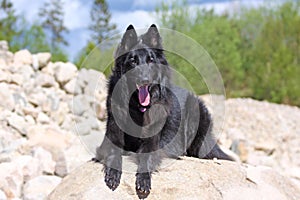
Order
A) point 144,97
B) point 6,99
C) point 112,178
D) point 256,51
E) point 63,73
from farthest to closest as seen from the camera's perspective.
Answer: point 256,51 → point 63,73 → point 6,99 → point 144,97 → point 112,178

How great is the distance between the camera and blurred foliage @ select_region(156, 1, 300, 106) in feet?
74.9

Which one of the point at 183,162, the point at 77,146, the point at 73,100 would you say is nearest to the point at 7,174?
the point at 183,162

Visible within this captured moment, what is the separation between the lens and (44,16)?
121 ft

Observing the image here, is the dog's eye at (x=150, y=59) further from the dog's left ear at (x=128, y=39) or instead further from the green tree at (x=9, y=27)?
Answer: the green tree at (x=9, y=27)

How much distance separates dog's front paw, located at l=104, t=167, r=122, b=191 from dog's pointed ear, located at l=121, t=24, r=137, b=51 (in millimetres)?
1256

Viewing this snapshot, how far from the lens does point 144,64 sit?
432 cm

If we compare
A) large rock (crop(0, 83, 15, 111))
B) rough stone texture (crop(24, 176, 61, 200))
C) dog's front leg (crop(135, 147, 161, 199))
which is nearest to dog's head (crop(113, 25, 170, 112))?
dog's front leg (crop(135, 147, 161, 199))

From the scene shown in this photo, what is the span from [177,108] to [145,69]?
99 centimetres

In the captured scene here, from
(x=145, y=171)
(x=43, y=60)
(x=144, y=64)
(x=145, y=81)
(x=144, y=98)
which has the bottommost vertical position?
(x=145, y=171)

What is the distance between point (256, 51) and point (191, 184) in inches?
975

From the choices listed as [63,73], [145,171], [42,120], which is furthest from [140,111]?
[63,73]

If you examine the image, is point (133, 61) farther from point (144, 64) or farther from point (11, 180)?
point (11, 180)

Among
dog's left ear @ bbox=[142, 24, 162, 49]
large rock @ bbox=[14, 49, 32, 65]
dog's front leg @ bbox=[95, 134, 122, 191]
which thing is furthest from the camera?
large rock @ bbox=[14, 49, 32, 65]

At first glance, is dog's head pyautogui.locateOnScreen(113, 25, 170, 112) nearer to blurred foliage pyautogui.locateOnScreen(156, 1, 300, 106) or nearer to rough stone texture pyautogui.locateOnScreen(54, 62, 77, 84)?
rough stone texture pyautogui.locateOnScreen(54, 62, 77, 84)
